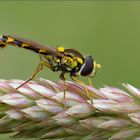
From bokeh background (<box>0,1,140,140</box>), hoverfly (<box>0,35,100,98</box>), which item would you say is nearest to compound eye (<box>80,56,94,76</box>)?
hoverfly (<box>0,35,100,98</box>)

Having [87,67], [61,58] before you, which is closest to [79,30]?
[61,58]

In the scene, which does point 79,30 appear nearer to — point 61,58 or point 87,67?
point 61,58

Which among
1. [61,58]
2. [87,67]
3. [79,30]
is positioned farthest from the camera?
[79,30]

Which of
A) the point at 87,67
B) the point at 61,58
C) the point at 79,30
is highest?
the point at 79,30

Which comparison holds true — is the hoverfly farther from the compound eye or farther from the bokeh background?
the bokeh background

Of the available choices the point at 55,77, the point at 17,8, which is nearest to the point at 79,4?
the point at 17,8

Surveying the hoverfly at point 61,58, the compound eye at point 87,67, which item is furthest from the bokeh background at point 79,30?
the compound eye at point 87,67

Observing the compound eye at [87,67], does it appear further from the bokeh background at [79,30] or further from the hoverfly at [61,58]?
the bokeh background at [79,30]
